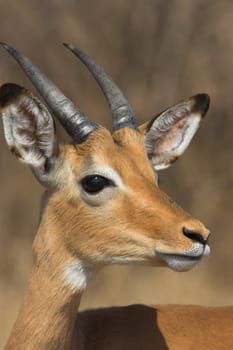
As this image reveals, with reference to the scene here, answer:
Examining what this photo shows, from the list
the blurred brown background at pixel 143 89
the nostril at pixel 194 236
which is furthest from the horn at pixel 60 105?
the blurred brown background at pixel 143 89

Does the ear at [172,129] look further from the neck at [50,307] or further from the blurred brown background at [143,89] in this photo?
the blurred brown background at [143,89]

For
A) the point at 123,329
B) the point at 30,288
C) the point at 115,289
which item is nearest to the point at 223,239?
the point at 115,289

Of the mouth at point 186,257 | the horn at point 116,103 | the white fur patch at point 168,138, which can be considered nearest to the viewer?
the mouth at point 186,257

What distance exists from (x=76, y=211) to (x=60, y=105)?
54 centimetres

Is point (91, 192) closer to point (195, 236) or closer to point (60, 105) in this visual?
point (60, 105)

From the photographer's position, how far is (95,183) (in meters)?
3.84

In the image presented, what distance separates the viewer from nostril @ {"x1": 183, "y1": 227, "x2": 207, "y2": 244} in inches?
139

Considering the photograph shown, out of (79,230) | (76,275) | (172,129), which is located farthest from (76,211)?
(172,129)

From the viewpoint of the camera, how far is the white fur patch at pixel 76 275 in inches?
152

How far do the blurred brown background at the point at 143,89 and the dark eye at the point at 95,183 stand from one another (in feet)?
10.2

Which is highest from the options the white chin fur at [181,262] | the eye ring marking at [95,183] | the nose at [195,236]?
the eye ring marking at [95,183]

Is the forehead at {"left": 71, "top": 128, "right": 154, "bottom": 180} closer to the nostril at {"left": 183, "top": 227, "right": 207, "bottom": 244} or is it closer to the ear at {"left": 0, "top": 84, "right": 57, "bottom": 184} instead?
the ear at {"left": 0, "top": 84, "right": 57, "bottom": 184}

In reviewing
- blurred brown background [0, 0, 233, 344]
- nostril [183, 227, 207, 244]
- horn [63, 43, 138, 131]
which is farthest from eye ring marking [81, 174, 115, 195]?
blurred brown background [0, 0, 233, 344]

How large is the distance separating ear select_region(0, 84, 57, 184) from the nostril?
2.71ft
